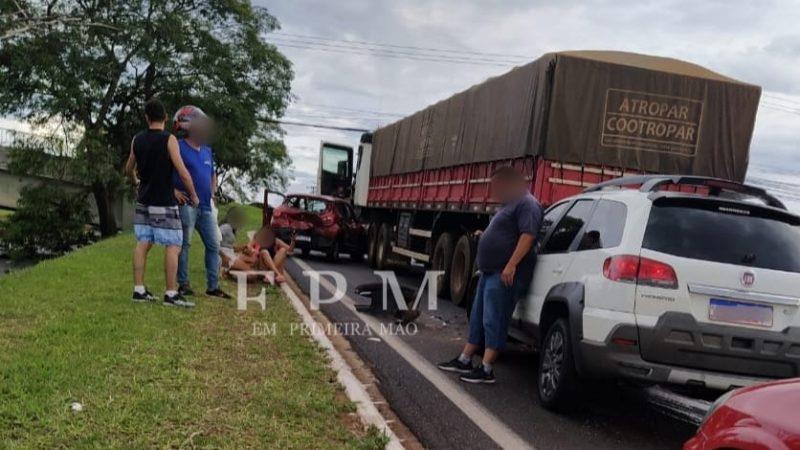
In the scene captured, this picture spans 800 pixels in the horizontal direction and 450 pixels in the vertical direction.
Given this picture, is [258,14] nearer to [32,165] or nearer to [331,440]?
[32,165]

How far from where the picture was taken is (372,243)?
16750 mm

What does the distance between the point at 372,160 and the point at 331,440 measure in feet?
48.7

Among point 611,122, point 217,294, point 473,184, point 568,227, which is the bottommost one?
point 217,294

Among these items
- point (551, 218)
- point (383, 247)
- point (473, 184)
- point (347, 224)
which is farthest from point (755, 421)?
point (347, 224)

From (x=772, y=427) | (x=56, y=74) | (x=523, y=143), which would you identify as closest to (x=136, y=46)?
(x=56, y=74)

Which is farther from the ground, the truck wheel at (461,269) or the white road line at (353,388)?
the truck wheel at (461,269)

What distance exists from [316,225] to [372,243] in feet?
4.67

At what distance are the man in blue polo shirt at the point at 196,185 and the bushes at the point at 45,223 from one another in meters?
24.1

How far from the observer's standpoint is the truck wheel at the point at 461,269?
10359mm


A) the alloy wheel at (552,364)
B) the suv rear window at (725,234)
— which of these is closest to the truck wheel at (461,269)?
the alloy wheel at (552,364)

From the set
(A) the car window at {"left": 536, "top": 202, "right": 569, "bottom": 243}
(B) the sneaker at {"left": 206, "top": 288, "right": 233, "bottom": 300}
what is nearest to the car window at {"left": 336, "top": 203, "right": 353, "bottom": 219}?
(B) the sneaker at {"left": 206, "top": 288, "right": 233, "bottom": 300}

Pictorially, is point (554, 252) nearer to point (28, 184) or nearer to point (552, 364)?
point (552, 364)

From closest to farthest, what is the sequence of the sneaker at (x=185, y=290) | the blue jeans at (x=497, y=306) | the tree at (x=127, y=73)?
the blue jeans at (x=497, y=306)
the sneaker at (x=185, y=290)
the tree at (x=127, y=73)

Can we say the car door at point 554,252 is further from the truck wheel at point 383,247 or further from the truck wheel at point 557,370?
the truck wheel at point 383,247
